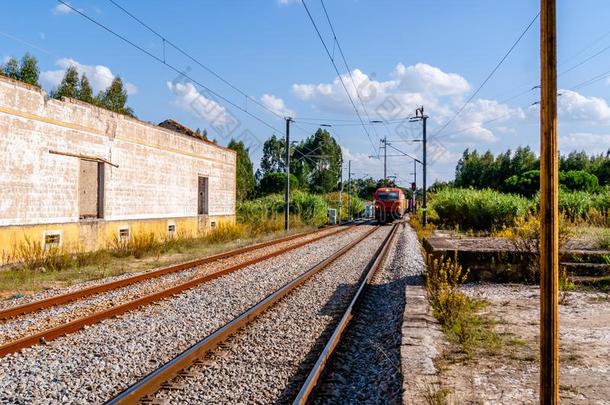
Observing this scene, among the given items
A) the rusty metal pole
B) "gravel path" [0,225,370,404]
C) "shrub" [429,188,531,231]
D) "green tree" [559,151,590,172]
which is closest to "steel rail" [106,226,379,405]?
"gravel path" [0,225,370,404]

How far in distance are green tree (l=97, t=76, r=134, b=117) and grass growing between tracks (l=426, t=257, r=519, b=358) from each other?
1942 inches

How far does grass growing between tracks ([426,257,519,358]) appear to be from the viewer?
18.6ft

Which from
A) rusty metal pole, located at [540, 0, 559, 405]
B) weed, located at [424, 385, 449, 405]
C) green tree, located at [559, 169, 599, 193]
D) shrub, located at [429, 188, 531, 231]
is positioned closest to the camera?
rusty metal pole, located at [540, 0, 559, 405]

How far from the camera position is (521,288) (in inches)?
366

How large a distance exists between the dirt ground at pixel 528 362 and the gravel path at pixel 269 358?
1549 millimetres

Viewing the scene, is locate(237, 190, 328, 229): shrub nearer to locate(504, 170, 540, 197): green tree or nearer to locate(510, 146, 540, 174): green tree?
locate(504, 170, 540, 197): green tree

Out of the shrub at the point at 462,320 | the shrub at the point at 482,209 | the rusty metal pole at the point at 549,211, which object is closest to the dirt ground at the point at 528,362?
the shrub at the point at 462,320

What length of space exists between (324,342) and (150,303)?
3728 mm

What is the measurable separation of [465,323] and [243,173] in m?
76.3

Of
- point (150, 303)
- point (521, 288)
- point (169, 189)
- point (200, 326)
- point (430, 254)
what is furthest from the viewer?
point (169, 189)

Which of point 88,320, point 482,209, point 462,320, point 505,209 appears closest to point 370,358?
point 462,320

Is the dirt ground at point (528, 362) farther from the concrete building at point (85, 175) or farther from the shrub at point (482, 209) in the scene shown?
the shrub at point (482, 209)

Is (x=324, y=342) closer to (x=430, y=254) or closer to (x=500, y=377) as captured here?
(x=500, y=377)

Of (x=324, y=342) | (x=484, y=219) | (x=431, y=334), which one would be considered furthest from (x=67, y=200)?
(x=484, y=219)
